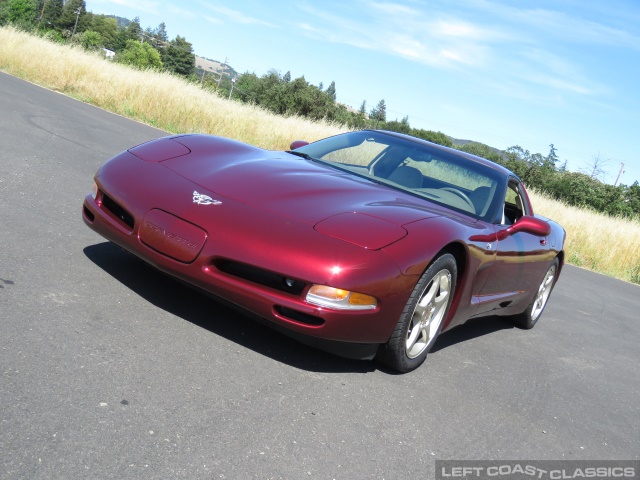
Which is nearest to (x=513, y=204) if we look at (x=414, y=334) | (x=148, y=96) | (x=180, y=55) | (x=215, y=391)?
(x=414, y=334)

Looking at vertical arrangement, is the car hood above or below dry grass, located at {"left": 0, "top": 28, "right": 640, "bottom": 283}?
above

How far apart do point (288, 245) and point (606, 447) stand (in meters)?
1.98

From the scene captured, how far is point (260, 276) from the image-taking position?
11.1ft

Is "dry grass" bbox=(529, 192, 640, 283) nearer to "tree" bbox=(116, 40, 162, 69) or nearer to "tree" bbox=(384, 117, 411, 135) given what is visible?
"tree" bbox=(384, 117, 411, 135)

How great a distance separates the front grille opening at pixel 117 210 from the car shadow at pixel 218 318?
1.21 feet

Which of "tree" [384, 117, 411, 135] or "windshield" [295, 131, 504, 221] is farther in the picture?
"tree" [384, 117, 411, 135]

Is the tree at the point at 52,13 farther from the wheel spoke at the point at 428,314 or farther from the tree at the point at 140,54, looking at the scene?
the wheel spoke at the point at 428,314

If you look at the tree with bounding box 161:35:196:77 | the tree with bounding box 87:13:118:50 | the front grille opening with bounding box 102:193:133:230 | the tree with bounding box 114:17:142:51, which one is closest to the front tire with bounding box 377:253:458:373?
the front grille opening with bounding box 102:193:133:230

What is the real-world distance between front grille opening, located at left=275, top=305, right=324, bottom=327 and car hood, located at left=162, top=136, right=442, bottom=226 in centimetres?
46

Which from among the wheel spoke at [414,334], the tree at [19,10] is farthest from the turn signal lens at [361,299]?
the tree at [19,10]

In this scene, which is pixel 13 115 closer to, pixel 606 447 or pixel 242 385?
pixel 242 385

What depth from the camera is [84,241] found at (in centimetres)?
474

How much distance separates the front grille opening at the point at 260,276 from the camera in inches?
132

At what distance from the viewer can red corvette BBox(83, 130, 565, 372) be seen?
3.35 meters
